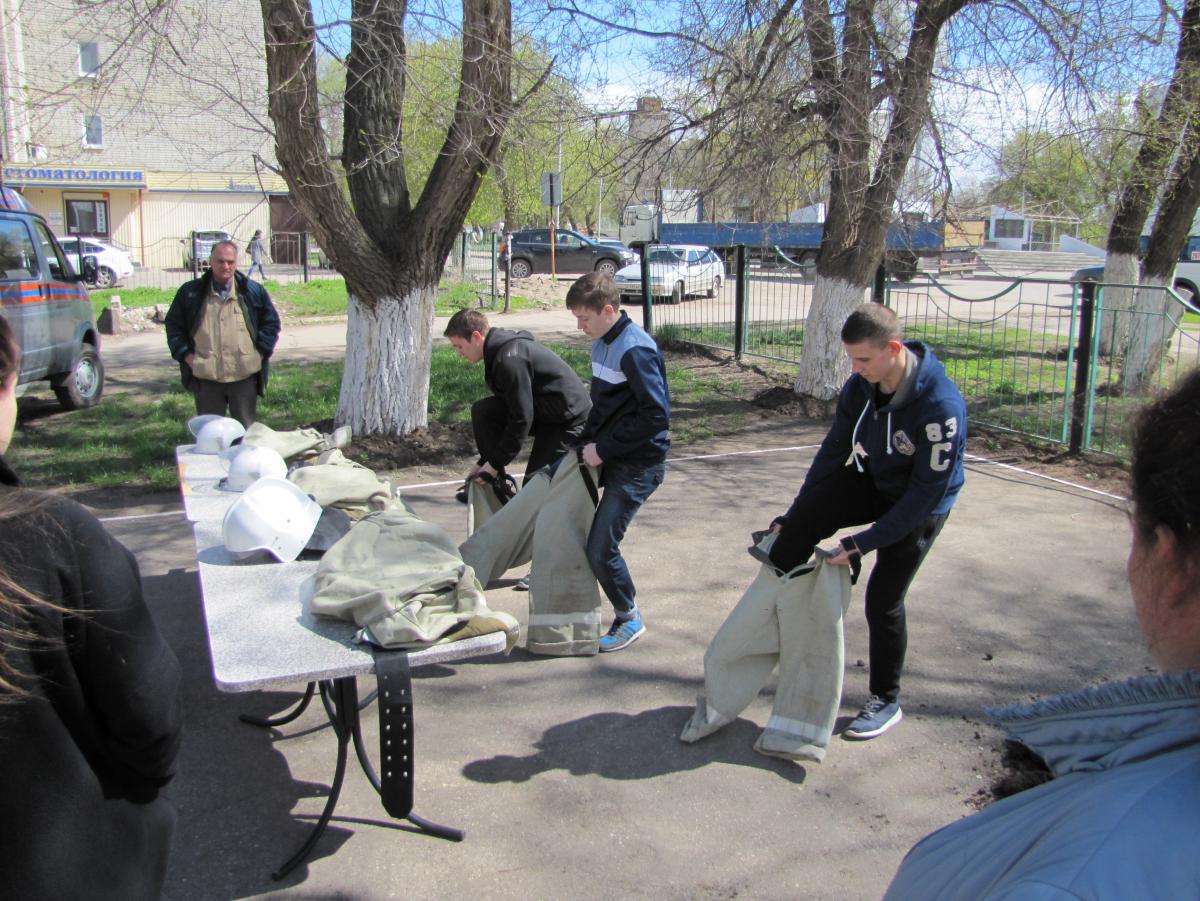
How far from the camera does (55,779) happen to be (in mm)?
1614

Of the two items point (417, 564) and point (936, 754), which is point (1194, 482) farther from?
point (936, 754)

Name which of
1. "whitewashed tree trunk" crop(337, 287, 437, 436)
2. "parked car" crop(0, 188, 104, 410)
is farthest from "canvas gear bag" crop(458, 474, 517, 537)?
"parked car" crop(0, 188, 104, 410)

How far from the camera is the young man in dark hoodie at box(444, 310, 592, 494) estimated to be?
5078 mm

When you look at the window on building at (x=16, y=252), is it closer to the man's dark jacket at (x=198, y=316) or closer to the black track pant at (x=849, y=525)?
the man's dark jacket at (x=198, y=316)

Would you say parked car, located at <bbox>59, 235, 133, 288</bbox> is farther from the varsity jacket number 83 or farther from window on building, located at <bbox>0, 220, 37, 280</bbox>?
the varsity jacket number 83

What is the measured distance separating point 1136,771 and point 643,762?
2995mm

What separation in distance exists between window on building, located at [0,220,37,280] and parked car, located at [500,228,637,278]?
2048cm

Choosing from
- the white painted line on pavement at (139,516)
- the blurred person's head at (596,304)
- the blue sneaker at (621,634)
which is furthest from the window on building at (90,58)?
the blue sneaker at (621,634)

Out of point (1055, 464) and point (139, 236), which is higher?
point (139, 236)

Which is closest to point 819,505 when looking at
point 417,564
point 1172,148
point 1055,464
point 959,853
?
point 417,564

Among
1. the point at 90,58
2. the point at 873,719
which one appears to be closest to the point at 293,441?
the point at 873,719

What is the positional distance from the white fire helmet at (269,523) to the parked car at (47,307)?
23.3ft

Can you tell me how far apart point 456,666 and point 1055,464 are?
5.94 m

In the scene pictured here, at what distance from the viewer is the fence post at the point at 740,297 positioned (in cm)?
1292
